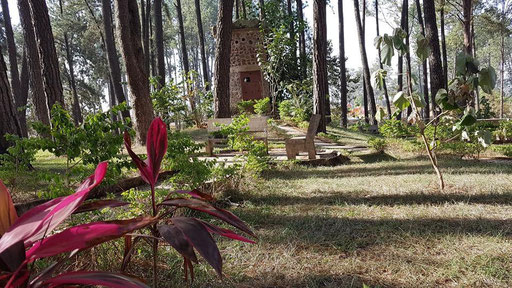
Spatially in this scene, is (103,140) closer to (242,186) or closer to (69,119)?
(69,119)

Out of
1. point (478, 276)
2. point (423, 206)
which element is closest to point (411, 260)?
point (478, 276)

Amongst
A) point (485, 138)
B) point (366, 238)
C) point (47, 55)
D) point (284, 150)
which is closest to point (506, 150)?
point (485, 138)

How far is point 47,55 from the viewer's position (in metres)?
7.28

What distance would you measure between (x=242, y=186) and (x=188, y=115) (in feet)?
32.5

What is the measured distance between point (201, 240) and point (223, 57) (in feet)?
28.8

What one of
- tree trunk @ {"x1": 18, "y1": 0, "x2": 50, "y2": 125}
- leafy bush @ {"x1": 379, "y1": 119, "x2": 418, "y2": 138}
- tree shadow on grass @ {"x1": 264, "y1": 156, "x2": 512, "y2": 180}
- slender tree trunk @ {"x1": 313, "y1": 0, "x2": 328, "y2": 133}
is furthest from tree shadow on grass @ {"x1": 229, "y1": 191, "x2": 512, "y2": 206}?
tree trunk @ {"x1": 18, "y1": 0, "x2": 50, "y2": 125}

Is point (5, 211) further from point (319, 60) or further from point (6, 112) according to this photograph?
point (319, 60)

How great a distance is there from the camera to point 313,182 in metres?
4.88

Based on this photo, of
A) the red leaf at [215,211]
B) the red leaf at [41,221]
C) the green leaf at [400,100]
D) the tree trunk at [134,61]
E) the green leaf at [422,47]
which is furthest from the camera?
the tree trunk at [134,61]

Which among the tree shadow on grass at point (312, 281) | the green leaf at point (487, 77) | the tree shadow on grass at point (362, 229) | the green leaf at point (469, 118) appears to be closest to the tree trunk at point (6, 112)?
the tree shadow on grass at point (362, 229)

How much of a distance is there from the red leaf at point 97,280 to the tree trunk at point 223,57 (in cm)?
867

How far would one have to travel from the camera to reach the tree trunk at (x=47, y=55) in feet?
23.5

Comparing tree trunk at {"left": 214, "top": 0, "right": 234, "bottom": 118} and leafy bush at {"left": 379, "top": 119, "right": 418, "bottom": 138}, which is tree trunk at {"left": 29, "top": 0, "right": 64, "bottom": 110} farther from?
leafy bush at {"left": 379, "top": 119, "right": 418, "bottom": 138}

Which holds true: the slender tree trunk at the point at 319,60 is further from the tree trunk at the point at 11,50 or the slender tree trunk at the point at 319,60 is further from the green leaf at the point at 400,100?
the tree trunk at the point at 11,50
